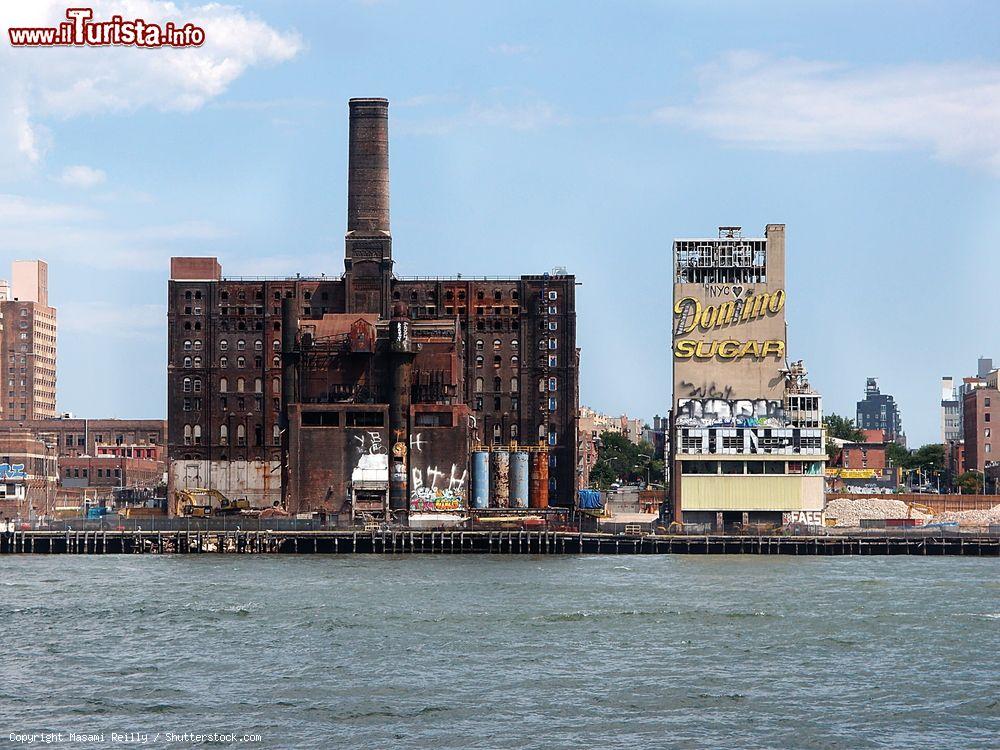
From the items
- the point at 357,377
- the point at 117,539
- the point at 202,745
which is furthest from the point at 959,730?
the point at 357,377

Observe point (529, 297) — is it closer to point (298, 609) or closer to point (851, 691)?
point (298, 609)

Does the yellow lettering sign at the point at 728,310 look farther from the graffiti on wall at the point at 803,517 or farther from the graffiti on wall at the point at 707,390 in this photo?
the graffiti on wall at the point at 803,517

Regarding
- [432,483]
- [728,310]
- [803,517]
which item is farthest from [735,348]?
[432,483]

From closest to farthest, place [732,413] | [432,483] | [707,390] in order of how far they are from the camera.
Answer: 1. [732,413]
2. [707,390]
3. [432,483]

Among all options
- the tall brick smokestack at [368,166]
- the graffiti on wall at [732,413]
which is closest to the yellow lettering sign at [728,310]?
the graffiti on wall at [732,413]

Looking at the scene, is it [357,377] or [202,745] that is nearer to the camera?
[202,745]

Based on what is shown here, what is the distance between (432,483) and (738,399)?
32.0 m

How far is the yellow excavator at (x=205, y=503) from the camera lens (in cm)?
18962

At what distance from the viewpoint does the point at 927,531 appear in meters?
166

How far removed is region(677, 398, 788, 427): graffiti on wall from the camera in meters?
169

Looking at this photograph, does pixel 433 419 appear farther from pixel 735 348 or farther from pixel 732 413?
pixel 735 348

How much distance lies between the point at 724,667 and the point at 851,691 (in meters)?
7.37

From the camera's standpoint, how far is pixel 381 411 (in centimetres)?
17562

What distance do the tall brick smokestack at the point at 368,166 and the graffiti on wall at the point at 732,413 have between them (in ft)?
157
